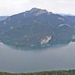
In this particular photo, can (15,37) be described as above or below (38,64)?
below

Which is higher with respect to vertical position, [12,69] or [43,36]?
[12,69]

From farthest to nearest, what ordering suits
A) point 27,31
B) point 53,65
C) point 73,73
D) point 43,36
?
1. point 27,31
2. point 43,36
3. point 53,65
4. point 73,73

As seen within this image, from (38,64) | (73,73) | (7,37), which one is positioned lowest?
(7,37)

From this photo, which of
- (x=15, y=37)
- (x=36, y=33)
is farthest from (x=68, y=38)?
(x=15, y=37)

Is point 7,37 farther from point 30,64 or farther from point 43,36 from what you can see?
point 30,64

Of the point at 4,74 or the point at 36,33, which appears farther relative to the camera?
the point at 36,33

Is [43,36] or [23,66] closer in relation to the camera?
[23,66]

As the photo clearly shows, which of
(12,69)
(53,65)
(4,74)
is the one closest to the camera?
(4,74)

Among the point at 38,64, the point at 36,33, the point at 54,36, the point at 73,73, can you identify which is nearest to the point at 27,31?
the point at 36,33

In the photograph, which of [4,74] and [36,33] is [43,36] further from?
[4,74]
